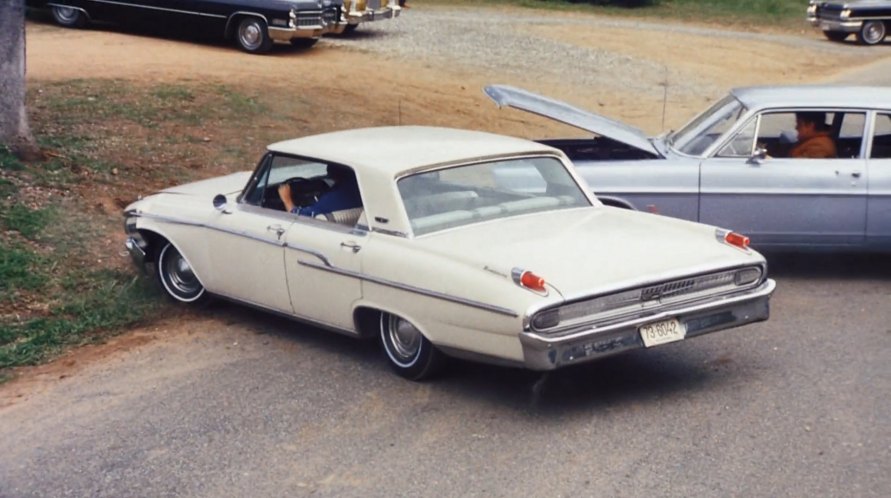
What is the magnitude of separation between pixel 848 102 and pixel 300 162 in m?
4.12

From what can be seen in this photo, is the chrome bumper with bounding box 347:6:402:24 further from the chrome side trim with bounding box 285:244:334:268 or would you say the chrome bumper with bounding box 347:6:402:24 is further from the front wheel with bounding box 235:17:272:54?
the chrome side trim with bounding box 285:244:334:268

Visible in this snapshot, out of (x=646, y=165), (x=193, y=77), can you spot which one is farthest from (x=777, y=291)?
(x=193, y=77)

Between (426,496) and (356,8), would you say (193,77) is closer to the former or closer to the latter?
(356,8)

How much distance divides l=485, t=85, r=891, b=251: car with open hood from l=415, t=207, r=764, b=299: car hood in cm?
162

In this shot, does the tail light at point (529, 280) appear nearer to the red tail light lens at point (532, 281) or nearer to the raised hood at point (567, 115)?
the red tail light lens at point (532, 281)

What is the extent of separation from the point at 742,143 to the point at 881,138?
105 cm

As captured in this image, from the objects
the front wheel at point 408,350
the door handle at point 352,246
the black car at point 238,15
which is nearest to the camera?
the front wheel at point 408,350

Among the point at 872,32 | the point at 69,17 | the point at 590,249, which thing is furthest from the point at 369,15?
the point at 590,249

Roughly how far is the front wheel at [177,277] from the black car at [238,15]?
10.3m

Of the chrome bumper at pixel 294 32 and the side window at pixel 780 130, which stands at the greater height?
the chrome bumper at pixel 294 32

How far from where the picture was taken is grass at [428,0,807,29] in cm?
3023

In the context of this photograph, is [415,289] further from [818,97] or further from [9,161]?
[9,161]

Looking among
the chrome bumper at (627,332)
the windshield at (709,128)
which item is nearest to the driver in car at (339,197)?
the chrome bumper at (627,332)

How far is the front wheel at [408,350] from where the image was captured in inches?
267
